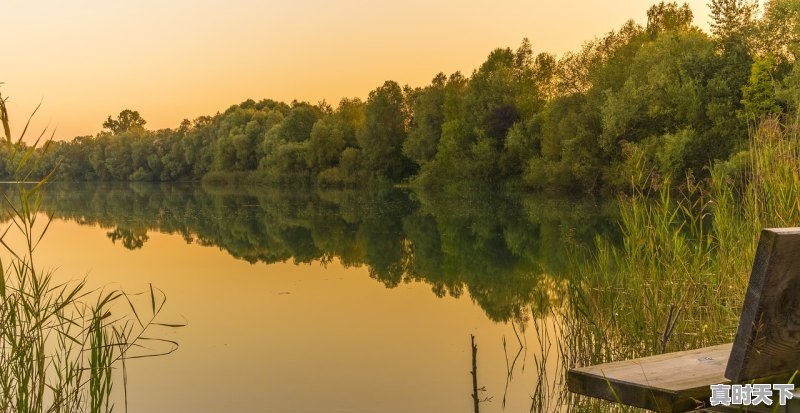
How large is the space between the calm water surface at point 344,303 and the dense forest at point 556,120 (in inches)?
93.5

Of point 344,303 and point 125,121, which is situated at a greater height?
point 125,121

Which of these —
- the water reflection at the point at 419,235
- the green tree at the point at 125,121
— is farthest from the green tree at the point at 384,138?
the green tree at the point at 125,121

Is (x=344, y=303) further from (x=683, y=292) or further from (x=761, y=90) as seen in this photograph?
(x=761, y=90)

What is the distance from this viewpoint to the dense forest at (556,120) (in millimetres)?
26297

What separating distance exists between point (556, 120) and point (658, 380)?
35254 millimetres

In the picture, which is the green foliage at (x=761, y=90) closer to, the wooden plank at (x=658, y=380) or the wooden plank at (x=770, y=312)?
the wooden plank at (x=658, y=380)

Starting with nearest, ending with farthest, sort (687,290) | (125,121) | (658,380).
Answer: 1. (658,380)
2. (687,290)
3. (125,121)

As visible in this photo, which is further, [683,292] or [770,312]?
[683,292]

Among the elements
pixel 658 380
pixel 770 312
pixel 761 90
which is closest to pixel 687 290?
pixel 658 380

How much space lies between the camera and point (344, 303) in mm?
10703

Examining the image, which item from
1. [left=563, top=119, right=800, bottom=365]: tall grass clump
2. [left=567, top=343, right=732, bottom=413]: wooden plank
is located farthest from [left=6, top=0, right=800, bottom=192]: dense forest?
[left=567, top=343, right=732, bottom=413]: wooden plank

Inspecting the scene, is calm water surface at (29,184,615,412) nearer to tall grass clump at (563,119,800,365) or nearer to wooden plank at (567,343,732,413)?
tall grass clump at (563,119,800,365)

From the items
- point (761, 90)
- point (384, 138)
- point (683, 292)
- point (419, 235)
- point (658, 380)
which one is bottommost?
point (419, 235)

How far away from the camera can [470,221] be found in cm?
2338
